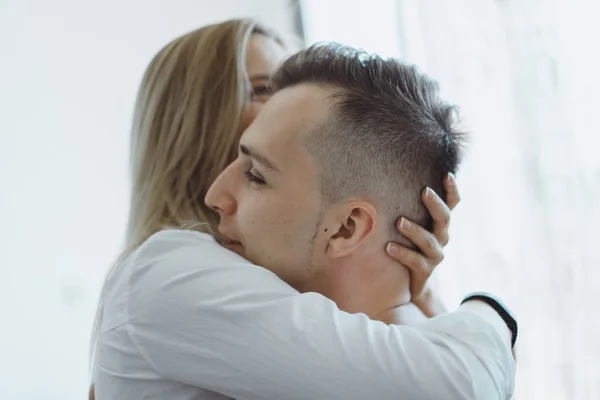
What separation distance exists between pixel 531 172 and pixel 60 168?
4.33 ft

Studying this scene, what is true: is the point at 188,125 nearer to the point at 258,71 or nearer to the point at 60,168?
the point at 258,71

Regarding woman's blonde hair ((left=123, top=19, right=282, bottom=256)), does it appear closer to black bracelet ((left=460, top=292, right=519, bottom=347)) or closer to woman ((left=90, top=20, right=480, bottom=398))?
woman ((left=90, top=20, right=480, bottom=398))

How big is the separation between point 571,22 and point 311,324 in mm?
1152

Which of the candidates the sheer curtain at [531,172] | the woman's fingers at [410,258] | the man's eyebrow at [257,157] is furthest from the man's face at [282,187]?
the sheer curtain at [531,172]

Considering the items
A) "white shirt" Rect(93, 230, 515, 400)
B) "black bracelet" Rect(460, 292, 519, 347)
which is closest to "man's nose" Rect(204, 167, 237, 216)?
"white shirt" Rect(93, 230, 515, 400)

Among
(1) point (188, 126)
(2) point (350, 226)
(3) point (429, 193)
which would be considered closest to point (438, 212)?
(3) point (429, 193)

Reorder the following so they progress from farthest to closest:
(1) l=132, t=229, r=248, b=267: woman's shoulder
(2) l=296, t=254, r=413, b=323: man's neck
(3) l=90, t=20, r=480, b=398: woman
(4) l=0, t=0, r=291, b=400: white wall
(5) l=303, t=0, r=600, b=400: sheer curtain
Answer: (4) l=0, t=0, r=291, b=400: white wall → (5) l=303, t=0, r=600, b=400: sheer curtain → (3) l=90, t=20, r=480, b=398: woman → (2) l=296, t=254, r=413, b=323: man's neck → (1) l=132, t=229, r=248, b=267: woman's shoulder

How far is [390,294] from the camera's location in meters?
1.05

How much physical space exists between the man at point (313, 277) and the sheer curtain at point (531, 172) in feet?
2.00

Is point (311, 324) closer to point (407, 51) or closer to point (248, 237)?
point (248, 237)

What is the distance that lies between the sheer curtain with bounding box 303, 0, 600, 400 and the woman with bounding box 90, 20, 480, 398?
1.81ft

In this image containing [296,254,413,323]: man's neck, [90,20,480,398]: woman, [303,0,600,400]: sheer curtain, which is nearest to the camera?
[296,254,413,323]: man's neck

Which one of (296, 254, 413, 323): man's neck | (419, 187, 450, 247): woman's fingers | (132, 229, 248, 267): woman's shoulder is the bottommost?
(296, 254, 413, 323): man's neck

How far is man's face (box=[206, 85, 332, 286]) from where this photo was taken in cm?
96
